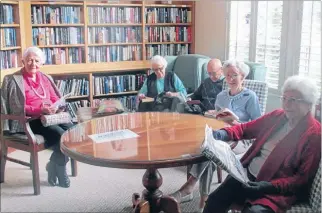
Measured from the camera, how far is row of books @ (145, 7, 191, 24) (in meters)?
4.04

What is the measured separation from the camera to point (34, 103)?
8.32 ft

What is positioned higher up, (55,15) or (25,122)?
(55,15)

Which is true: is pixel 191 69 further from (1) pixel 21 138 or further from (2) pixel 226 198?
(2) pixel 226 198

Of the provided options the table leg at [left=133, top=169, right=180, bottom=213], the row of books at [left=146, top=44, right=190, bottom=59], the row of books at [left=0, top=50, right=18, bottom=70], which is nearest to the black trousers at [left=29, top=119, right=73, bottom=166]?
the row of books at [left=0, top=50, right=18, bottom=70]

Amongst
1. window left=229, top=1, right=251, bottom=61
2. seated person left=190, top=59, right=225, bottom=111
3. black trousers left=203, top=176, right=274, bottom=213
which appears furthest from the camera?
window left=229, top=1, right=251, bottom=61

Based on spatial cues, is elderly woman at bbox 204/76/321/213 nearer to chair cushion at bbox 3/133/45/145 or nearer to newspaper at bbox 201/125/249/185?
newspaper at bbox 201/125/249/185

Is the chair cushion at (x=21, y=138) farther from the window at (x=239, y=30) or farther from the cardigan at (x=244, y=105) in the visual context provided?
the window at (x=239, y=30)

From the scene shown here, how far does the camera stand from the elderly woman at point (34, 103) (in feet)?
8.04

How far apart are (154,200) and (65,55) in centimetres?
230

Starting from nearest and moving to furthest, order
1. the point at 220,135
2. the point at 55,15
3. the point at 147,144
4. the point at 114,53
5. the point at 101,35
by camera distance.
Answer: the point at 147,144
the point at 220,135
the point at 55,15
the point at 101,35
the point at 114,53

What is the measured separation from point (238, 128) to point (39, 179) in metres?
1.36

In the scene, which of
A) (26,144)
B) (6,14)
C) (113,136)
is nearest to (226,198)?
(113,136)

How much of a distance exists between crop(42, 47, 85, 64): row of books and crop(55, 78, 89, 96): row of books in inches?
7.8

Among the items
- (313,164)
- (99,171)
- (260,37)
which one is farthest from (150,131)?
(260,37)
